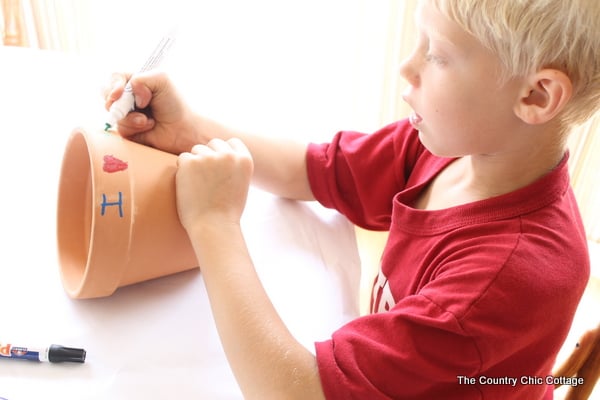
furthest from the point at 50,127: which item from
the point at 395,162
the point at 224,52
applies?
the point at 224,52

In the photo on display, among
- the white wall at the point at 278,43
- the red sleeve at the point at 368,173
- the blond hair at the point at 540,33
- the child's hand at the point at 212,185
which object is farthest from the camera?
the white wall at the point at 278,43

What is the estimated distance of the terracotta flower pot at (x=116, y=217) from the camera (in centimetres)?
57

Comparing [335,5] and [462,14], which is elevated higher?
Answer: [462,14]

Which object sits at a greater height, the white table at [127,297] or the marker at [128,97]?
the marker at [128,97]

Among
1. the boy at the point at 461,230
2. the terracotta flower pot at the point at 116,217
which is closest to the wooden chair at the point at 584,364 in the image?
the boy at the point at 461,230

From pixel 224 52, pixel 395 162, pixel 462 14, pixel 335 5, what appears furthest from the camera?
pixel 224 52

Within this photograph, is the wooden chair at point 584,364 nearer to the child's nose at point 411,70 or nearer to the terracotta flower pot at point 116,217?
the child's nose at point 411,70

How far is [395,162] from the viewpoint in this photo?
83 centimetres

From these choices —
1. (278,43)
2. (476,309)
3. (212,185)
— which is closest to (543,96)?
(476,309)

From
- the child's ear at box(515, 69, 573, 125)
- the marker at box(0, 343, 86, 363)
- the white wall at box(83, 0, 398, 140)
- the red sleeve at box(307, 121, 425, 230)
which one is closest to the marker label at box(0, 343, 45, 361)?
the marker at box(0, 343, 86, 363)

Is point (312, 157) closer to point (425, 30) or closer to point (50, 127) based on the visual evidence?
point (425, 30)

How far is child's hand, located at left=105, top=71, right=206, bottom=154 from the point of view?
70 centimetres

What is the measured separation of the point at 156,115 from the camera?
2.43ft

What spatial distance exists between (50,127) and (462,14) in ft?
1.99
